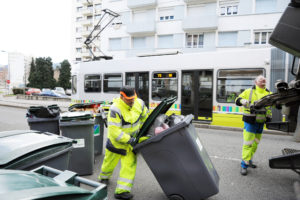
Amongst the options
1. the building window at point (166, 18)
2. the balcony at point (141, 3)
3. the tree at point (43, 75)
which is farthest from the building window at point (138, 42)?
the tree at point (43, 75)

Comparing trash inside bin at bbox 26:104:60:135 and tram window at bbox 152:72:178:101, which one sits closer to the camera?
trash inside bin at bbox 26:104:60:135

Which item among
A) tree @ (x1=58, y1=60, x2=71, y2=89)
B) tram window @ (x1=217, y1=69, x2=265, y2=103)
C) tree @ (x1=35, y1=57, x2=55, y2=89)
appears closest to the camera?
tram window @ (x1=217, y1=69, x2=265, y2=103)

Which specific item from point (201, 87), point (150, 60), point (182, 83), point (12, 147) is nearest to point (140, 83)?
point (150, 60)

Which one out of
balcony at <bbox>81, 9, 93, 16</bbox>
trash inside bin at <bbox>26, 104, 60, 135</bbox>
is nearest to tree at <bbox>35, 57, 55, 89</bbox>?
balcony at <bbox>81, 9, 93, 16</bbox>

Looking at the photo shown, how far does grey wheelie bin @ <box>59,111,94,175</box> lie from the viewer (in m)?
3.69

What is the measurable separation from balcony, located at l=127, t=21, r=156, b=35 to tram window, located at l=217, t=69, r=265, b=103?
1543cm

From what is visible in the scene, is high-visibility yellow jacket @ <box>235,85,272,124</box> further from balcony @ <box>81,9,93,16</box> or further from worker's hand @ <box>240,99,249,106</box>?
balcony @ <box>81,9,93,16</box>

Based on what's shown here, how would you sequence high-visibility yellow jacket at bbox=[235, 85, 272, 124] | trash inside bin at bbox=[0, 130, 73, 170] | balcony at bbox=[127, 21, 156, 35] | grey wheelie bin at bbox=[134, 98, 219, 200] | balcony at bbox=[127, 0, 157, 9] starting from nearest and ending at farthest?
trash inside bin at bbox=[0, 130, 73, 170]
grey wheelie bin at bbox=[134, 98, 219, 200]
high-visibility yellow jacket at bbox=[235, 85, 272, 124]
balcony at bbox=[127, 21, 156, 35]
balcony at bbox=[127, 0, 157, 9]

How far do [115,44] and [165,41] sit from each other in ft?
20.3

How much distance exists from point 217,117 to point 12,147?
7058 millimetres

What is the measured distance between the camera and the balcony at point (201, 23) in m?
19.1

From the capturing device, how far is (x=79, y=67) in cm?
1170

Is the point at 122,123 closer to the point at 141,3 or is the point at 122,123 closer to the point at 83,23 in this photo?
the point at 141,3

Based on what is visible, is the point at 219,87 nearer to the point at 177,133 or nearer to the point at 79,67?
the point at 177,133
